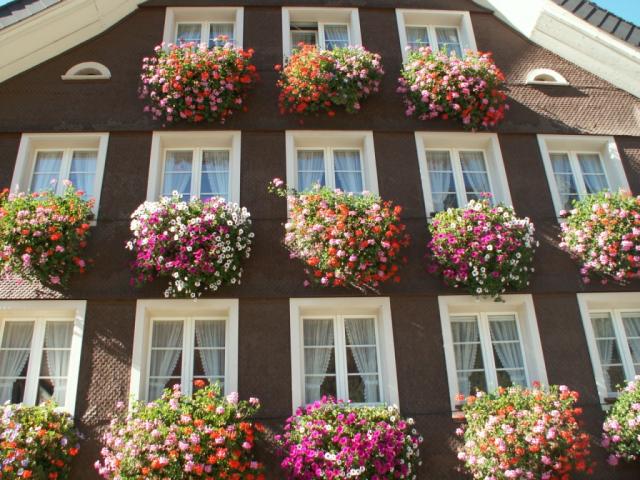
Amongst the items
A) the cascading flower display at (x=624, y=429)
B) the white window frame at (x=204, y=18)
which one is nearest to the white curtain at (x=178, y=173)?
the white window frame at (x=204, y=18)

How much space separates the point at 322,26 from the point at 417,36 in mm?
1656

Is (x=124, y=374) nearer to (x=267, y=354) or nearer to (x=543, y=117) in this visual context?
(x=267, y=354)

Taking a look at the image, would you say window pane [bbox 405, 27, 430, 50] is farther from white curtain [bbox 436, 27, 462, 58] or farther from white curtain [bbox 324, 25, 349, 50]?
white curtain [bbox 324, 25, 349, 50]

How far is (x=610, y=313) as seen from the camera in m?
9.73

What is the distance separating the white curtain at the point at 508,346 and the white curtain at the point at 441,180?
74.7 inches

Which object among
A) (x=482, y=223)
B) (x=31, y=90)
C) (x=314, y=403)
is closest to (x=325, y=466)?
(x=314, y=403)

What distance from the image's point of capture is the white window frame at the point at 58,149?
10008 millimetres

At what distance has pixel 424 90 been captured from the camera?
34.8 ft

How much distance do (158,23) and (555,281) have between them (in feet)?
24.6

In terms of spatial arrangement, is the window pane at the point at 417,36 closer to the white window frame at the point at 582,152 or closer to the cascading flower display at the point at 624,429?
the white window frame at the point at 582,152

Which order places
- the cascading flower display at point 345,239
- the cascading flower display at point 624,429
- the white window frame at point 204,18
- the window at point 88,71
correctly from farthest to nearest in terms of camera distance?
the white window frame at point 204,18 < the window at point 88,71 < the cascading flower display at point 345,239 < the cascading flower display at point 624,429

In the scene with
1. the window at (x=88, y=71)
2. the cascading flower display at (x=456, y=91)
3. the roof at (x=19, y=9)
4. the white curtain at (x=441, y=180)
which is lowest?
the white curtain at (x=441, y=180)

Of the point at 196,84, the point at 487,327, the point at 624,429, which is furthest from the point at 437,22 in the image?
the point at 624,429

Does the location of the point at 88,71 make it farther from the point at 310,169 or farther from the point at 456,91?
the point at 456,91
